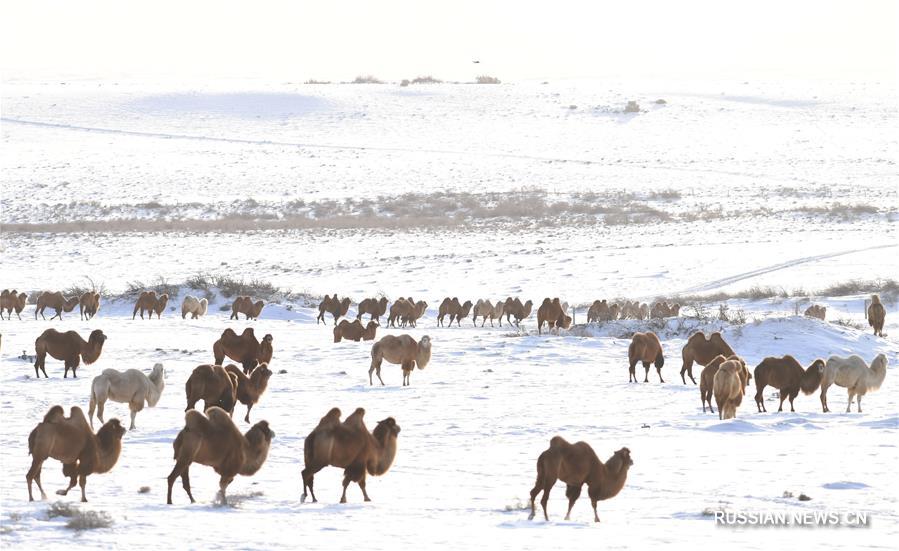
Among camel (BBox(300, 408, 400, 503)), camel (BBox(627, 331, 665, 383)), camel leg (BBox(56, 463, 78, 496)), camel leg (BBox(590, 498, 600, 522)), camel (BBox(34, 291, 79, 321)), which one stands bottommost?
camel leg (BBox(590, 498, 600, 522))

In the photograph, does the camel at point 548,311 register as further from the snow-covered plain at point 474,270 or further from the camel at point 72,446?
the camel at point 72,446

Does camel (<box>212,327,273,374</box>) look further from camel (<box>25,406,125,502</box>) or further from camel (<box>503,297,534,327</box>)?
camel (<box>503,297,534,327</box>)

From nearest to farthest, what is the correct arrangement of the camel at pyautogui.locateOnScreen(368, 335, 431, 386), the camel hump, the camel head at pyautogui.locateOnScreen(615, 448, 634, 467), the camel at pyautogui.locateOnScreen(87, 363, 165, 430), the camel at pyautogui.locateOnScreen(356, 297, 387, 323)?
the camel hump < the camel head at pyautogui.locateOnScreen(615, 448, 634, 467) < the camel at pyautogui.locateOnScreen(87, 363, 165, 430) < the camel at pyautogui.locateOnScreen(368, 335, 431, 386) < the camel at pyautogui.locateOnScreen(356, 297, 387, 323)

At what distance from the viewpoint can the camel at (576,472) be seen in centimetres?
934

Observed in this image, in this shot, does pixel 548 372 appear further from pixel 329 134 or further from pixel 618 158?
pixel 329 134

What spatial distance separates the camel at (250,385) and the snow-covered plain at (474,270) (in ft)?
1.43

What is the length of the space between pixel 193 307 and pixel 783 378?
16497 mm

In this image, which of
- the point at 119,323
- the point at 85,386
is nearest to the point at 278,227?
the point at 119,323

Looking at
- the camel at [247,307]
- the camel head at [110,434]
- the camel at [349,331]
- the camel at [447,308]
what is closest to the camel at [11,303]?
the camel at [247,307]

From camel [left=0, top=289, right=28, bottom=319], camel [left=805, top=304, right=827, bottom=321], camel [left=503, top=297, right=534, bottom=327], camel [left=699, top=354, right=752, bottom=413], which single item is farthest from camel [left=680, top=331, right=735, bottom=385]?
camel [left=0, top=289, right=28, bottom=319]

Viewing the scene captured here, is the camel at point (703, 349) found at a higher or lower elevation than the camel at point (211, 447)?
higher

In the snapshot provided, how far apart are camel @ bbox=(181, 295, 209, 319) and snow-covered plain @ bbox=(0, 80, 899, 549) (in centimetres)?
74

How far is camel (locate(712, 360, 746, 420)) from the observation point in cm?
1541

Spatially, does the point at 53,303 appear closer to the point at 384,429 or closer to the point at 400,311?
the point at 400,311
